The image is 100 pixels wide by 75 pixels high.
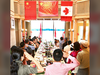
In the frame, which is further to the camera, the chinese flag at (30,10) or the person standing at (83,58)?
the chinese flag at (30,10)

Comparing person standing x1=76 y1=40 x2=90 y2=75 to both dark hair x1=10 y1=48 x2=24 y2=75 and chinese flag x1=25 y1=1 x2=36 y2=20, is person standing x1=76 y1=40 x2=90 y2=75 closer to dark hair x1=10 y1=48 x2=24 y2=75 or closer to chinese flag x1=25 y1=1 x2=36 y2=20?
dark hair x1=10 y1=48 x2=24 y2=75

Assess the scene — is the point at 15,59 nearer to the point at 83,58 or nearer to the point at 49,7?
the point at 83,58

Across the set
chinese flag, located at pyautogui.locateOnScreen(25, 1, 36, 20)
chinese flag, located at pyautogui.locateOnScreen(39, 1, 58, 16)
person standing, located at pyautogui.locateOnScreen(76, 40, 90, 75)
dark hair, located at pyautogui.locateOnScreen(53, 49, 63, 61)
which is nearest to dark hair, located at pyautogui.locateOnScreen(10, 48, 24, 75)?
dark hair, located at pyautogui.locateOnScreen(53, 49, 63, 61)

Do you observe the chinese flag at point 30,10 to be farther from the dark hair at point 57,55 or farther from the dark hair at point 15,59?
the dark hair at point 15,59

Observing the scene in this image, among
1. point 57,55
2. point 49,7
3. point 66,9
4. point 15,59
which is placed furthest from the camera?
point 49,7

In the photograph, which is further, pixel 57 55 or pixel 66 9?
pixel 66 9

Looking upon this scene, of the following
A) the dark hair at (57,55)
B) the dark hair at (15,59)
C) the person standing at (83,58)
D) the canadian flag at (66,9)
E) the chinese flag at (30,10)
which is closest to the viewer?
the dark hair at (15,59)

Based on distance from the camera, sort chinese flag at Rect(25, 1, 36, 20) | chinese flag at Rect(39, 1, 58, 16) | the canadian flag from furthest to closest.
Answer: chinese flag at Rect(39, 1, 58, 16) < chinese flag at Rect(25, 1, 36, 20) < the canadian flag

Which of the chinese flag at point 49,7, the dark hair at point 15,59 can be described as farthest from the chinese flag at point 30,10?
the dark hair at point 15,59

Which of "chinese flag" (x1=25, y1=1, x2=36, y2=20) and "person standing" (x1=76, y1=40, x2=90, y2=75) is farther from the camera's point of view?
"chinese flag" (x1=25, y1=1, x2=36, y2=20)

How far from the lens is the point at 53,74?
5.39 ft

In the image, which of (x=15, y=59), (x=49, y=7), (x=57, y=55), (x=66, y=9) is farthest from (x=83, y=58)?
(x=49, y=7)
